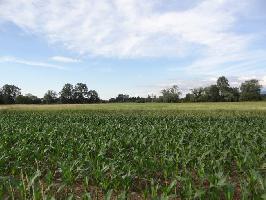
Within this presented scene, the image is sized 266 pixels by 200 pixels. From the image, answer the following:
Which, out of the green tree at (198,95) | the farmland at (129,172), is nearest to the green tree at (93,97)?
the green tree at (198,95)

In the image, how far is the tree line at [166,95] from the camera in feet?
381

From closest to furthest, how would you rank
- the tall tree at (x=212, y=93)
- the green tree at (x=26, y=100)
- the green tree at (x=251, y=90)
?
1. the green tree at (x=26, y=100)
2. the tall tree at (x=212, y=93)
3. the green tree at (x=251, y=90)

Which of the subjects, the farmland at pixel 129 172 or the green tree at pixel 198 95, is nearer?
the farmland at pixel 129 172

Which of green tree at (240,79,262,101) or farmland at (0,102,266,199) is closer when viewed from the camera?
farmland at (0,102,266,199)

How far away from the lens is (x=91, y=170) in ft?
31.1

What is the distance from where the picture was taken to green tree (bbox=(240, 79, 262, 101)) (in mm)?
117025

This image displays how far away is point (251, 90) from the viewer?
396ft

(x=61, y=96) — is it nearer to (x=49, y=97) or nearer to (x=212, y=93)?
(x=49, y=97)

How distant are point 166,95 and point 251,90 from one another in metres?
26.7

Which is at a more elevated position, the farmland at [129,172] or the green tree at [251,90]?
the green tree at [251,90]

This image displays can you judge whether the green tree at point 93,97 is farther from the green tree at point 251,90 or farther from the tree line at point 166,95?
the green tree at point 251,90

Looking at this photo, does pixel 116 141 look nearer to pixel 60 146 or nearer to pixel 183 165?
pixel 60 146

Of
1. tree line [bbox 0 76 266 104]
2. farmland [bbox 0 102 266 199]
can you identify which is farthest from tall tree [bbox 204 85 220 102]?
farmland [bbox 0 102 266 199]

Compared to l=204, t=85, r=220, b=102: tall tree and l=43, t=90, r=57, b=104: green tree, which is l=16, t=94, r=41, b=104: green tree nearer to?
l=43, t=90, r=57, b=104: green tree
